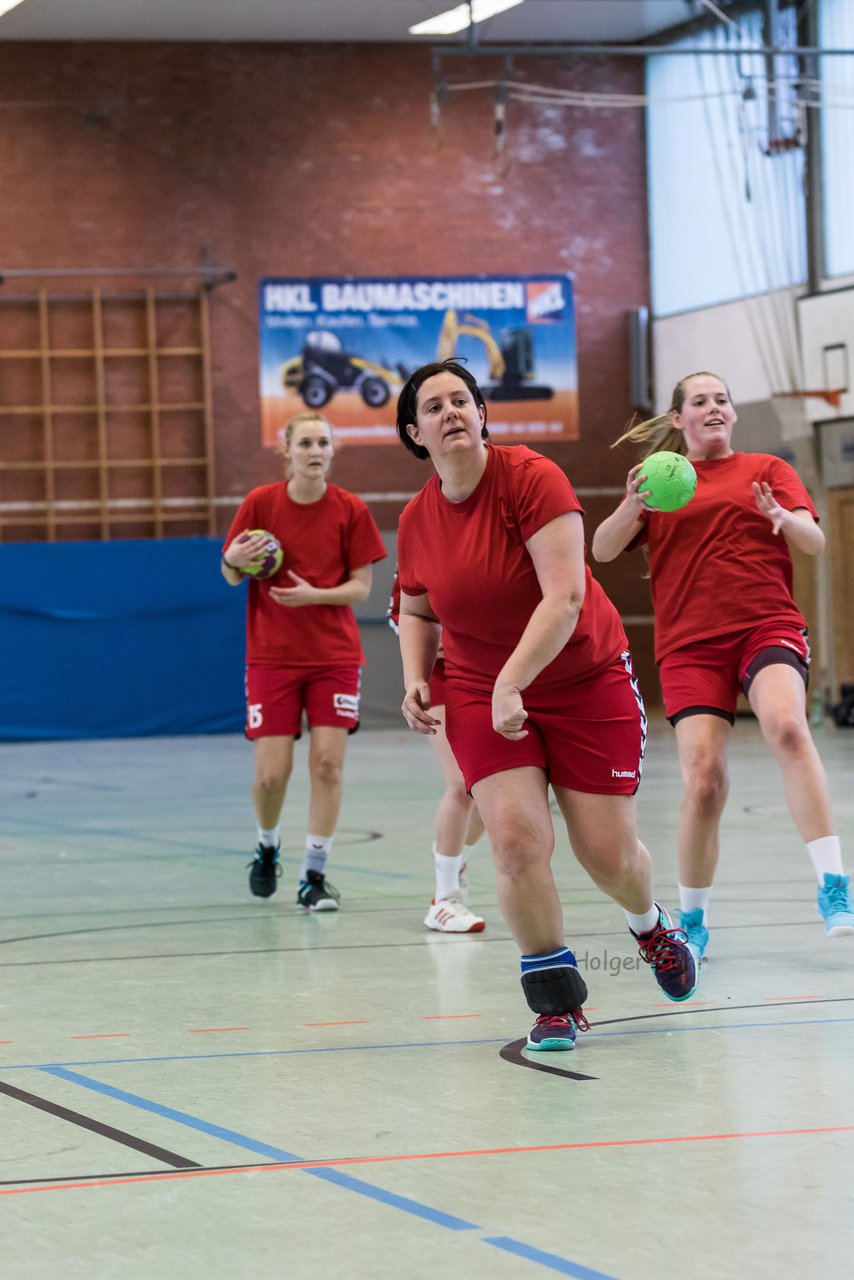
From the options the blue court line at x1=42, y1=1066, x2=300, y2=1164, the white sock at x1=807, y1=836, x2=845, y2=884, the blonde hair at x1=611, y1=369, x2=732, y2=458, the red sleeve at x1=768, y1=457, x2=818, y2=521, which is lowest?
the blue court line at x1=42, y1=1066, x2=300, y2=1164

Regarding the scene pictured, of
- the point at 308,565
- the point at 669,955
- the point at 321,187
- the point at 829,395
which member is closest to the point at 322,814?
the point at 308,565

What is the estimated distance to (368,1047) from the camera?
14.6 feet

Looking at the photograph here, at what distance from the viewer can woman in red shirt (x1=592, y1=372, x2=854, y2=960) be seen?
5.25 m

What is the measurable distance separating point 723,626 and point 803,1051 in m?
1.57

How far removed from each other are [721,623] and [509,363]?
17.8 meters

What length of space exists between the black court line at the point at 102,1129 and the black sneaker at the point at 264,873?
3.18 meters

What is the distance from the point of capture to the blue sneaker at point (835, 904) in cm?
513

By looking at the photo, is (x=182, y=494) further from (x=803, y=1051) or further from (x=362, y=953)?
(x=803, y=1051)

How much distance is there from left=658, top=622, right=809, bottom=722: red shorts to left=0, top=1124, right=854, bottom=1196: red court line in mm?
2020

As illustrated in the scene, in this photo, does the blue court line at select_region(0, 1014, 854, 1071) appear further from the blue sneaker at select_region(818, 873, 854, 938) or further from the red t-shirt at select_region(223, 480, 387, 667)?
the red t-shirt at select_region(223, 480, 387, 667)

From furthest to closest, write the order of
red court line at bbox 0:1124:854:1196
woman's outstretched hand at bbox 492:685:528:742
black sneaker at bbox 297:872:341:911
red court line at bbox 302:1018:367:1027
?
black sneaker at bbox 297:872:341:911 < red court line at bbox 302:1018:367:1027 < woman's outstretched hand at bbox 492:685:528:742 < red court line at bbox 0:1124:854:1196

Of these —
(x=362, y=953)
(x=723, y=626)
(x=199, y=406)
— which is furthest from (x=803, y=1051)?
(x=199, y=406)

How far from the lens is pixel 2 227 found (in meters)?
21.6

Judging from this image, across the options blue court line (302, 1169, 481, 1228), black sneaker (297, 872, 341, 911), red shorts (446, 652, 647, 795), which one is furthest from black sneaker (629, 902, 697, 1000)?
black sneaker (297, 872, 341, 911)
